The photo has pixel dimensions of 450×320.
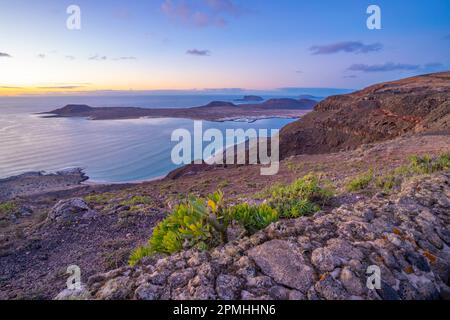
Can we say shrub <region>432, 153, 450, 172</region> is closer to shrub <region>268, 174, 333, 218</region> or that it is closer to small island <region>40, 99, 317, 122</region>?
shrub <region>268, 174, 333, 218</region>

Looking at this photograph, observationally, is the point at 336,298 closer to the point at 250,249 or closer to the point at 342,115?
the point at 250,249

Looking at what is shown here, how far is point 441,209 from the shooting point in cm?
Result: 357

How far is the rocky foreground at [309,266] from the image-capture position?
2.17 meters

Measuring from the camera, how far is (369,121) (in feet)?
98.8

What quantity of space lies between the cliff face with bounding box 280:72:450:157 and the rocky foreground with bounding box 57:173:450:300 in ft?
66.6

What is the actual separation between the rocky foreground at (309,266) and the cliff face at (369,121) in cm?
2030

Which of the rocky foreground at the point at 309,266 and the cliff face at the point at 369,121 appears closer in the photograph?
the rocky foreground at the point at 309,266

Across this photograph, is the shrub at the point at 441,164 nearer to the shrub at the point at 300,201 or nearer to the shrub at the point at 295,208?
the shrub at the point at 300,201

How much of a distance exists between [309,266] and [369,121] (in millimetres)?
A: 31837

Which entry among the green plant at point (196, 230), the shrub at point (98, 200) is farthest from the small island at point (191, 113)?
the green plant at point (196, 230)

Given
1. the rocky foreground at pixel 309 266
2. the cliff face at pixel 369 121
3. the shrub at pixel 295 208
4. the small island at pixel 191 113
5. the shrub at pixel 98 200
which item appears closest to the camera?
the rocky foreground at pixel 309 266

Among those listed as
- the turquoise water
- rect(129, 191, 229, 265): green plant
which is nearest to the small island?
the turquoise water
